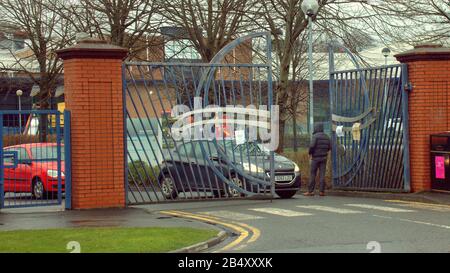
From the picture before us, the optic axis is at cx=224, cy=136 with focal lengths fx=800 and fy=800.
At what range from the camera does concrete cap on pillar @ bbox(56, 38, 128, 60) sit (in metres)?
15.6

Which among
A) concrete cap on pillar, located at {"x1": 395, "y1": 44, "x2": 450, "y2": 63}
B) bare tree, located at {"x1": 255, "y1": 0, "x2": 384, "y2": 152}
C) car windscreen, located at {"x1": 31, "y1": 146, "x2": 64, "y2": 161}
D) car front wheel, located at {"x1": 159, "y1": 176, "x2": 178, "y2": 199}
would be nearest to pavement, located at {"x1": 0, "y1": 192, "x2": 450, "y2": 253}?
car front wheel, located at {"x1": 159, "y1": 176, "x2": 178, "y2": 199}

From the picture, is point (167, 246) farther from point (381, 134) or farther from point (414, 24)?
point (414, 24)

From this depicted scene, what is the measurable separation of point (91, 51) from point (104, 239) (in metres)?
5.87

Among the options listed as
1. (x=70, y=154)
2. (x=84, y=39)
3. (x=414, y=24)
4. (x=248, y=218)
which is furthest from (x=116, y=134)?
(x=414, y=24)

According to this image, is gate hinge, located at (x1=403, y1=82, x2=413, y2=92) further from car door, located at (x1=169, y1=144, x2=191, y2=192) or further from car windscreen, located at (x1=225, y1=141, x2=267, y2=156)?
car door, located at (x1=169, y1=144, x2=191, y2=192)

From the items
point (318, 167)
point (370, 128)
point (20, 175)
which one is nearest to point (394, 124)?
point (370, 128)

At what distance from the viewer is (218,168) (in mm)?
18000

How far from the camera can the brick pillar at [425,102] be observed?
1750 cm

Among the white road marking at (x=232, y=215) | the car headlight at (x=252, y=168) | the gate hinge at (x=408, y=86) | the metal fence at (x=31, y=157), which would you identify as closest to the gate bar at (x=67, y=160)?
the metal fence at (x=31, y=157)

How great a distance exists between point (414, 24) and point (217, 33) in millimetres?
7404

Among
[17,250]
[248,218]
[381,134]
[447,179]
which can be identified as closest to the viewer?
[17,250]

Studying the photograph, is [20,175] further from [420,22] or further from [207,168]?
[420,22]

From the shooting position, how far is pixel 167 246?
10.1m

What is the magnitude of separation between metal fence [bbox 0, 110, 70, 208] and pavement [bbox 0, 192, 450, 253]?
109cm
